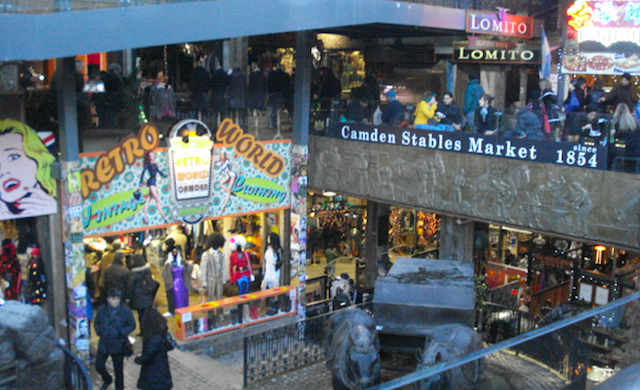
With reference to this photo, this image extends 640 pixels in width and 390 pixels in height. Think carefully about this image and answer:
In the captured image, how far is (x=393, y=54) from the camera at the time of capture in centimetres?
2012

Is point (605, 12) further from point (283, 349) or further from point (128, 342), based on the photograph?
point (128, 342)

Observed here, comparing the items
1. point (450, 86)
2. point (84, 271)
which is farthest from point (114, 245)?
point (450, 86)

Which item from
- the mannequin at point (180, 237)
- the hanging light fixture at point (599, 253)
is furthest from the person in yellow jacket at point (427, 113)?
the mannequin at point (180, 237)

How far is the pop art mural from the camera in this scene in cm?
1284

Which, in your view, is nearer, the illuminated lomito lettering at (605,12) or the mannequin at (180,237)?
the illuminated lomito lettering at (605,12)

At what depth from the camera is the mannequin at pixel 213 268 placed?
575 inches

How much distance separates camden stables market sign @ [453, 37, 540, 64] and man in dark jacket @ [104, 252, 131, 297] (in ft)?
29.8

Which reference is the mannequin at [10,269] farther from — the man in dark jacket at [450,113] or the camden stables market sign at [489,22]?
the camden stables market sign at [489,22]

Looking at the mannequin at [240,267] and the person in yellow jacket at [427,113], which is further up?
the person in yellow jacket at [427,113]

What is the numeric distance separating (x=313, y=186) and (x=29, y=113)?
698 centimetres

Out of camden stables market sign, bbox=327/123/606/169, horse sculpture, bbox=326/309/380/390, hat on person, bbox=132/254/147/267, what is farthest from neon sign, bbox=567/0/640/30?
hat on person, bbox=132/254/147/267

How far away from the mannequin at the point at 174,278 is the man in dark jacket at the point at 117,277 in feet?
3.85

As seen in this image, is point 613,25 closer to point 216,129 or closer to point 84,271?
point 216,129

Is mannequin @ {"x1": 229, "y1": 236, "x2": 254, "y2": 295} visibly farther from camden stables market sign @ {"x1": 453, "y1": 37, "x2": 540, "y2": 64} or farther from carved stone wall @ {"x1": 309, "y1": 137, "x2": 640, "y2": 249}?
camden stables market sign @ {"x1": 453, "y1": 37, "x2": 540, "y2": 64}
